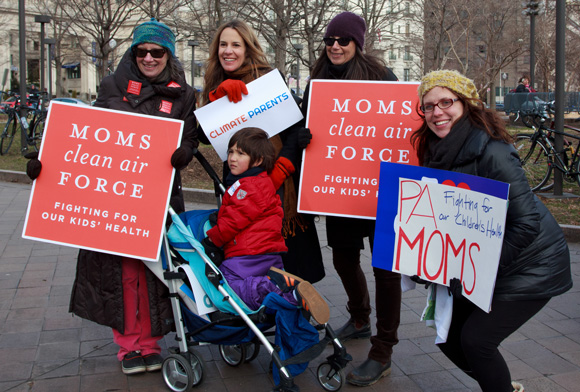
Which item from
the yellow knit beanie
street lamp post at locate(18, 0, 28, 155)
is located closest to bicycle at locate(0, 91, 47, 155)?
street lamp post at locate(18, 0, 28, 155)

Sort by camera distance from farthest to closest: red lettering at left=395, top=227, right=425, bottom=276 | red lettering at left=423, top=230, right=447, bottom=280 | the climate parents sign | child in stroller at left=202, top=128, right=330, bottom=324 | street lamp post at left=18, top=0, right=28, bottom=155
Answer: street lamp post at left=18, top=0, right=28, bottom=155 < the climate parents sign < child in stroller at left=202, top=128, right=330, bottom=324 < red lettering at left=395, top=227, right=425, bottom=276 < red lettering at left=423, top=230, right=447, bottom=280

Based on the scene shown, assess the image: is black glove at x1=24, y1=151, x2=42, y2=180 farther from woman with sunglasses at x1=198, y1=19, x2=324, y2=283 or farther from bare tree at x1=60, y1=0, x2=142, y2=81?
bare tree at x1=60, y1=0, x2=142, y2=81

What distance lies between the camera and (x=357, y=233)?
391cm

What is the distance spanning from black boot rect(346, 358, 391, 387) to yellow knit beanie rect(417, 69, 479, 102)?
1626 millimetres

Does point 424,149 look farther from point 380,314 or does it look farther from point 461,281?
point 380,314

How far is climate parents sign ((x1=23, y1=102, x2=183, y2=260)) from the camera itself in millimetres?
3381

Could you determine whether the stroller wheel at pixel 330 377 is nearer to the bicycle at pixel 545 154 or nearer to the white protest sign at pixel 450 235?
the white protest sign at pixel 450 235

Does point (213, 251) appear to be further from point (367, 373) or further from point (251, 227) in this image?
point (367, 373)

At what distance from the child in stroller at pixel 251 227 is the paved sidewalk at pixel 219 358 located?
701mm

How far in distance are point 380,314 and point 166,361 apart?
126cm

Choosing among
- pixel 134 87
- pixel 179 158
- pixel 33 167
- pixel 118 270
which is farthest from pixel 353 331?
pixel 33 167

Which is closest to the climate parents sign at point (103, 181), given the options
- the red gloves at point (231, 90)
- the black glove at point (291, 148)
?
the red gloves at point (231, 90)

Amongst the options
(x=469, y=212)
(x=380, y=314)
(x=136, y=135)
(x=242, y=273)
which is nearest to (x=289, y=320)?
(x=242, y=273)

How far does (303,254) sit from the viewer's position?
3971 millimetres
